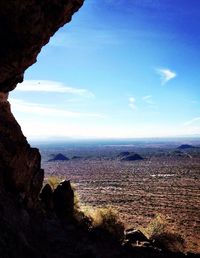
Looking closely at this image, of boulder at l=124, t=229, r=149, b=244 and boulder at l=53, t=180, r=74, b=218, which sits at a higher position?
boulder at l=53, t=180, r=74, b=218

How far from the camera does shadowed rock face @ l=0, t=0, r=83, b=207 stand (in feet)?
60.2

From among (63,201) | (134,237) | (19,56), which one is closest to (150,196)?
(134,237)

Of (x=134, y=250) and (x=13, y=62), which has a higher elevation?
(x=13, y=62)

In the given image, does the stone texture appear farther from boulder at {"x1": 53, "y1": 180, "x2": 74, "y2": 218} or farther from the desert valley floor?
the desert valley floor

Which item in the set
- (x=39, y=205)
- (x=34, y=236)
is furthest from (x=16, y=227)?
(x=39, y=205)

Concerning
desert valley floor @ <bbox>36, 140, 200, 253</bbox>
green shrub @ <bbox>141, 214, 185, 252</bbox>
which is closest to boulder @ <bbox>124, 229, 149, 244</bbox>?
green shrub @ <bbox>141, 214, 185, 252</bbox>

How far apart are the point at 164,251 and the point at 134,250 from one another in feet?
5.91

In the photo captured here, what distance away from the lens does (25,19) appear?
18406 millimetres

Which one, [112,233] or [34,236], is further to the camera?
[112,233]

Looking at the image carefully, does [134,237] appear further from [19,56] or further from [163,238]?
[19,56]

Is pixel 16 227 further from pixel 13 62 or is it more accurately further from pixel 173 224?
pixel 173 224

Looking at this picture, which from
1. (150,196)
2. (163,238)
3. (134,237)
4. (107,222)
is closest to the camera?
(134,237)

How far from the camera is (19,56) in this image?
20109 mm

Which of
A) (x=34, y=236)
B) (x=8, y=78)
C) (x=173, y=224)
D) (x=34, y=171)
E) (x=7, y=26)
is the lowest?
(x=173, y=224)
